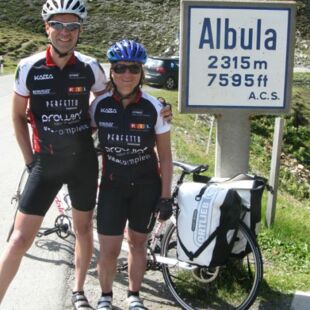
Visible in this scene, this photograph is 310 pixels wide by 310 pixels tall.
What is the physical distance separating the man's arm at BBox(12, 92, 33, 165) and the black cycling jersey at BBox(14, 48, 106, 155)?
0.14ft

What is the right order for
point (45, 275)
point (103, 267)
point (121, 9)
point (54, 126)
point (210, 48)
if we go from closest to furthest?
point (54, 126) → point (103, 267) → point (210, 48) → point (45, 275) → point (121, 9)

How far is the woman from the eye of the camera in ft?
12.2

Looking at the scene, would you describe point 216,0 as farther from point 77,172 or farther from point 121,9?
point 121,9

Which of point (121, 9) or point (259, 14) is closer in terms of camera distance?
point (259, 14)

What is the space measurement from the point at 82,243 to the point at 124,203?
0.50 m

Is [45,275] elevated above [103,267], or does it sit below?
below

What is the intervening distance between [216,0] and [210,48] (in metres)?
0.36

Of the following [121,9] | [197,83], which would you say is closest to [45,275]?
[197,83]

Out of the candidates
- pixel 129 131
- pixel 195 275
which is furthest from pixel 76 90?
pixel 195 275

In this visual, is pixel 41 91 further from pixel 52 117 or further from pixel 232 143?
pixel 232 143

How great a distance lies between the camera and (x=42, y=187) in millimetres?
3723

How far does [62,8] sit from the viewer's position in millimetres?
3611

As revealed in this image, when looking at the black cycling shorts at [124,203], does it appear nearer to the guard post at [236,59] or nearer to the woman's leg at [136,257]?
the woman's leg at [136,257]

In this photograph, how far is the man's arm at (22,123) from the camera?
12.1ft
